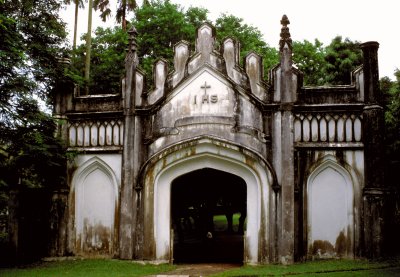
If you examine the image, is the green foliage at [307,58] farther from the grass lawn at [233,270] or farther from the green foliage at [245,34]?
the grass lawn at [233,270]

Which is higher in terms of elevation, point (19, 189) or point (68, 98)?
point (68, 98)

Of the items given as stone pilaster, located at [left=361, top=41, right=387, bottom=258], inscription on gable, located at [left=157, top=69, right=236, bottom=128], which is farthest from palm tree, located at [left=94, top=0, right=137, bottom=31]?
stone pilaster, located at [left=361, top=41, right=387, bottom=258]

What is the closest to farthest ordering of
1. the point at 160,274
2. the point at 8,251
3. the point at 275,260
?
the point at 160,274, the point at 275,260, the point at 8,251

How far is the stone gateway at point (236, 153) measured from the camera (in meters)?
11.3

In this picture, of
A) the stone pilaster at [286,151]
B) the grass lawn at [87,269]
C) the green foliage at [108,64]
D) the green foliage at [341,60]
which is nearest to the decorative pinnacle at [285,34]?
the stone pilaster at [286,151]

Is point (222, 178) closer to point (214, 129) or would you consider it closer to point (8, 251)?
point (214, 129)

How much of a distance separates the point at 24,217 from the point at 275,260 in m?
6.73

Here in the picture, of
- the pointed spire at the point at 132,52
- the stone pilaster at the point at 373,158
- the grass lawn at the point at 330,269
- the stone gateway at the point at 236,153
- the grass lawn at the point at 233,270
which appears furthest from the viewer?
the pointed spire at the point at 132,52

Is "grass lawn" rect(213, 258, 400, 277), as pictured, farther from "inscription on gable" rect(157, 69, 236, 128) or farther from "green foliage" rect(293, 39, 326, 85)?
"green foliage" rect(293, 39, 326, 85)

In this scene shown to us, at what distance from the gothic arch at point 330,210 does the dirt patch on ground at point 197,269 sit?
227cm

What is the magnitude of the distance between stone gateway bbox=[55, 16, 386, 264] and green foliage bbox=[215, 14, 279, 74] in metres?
13.3

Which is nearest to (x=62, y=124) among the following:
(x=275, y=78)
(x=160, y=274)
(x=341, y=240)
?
(x=160, y=274)

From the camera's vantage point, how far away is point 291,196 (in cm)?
1120

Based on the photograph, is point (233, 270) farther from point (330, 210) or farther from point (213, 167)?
point (330, 210)
